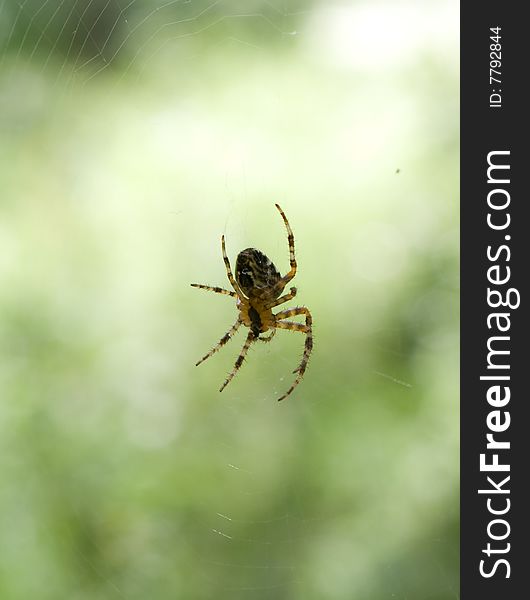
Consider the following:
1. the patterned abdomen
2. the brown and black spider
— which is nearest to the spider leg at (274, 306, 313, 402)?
the brown and black spider

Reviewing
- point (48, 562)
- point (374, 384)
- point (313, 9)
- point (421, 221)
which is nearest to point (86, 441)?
point (48, 562)

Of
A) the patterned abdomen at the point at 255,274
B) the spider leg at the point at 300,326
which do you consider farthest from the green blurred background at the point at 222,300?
the patterned abdomen at the point at 255,274

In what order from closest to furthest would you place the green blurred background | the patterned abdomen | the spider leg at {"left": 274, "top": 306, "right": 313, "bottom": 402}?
1. the patterned abdomen
2. the spider leg at {"left": 274, "top": 306, "right": 313, "bottom": 402}
3. the green blurred background

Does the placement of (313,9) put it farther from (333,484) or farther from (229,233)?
(333,484)

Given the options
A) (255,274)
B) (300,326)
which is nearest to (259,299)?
(255,274)

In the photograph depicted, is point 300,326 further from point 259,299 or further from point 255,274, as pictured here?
point 255,274

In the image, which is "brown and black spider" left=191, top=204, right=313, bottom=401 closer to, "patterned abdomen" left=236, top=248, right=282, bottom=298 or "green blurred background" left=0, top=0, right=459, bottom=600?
"patterned abdomen" left=236, top=248, right=282, bottom=298

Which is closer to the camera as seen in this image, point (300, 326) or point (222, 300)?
point (300, 326)
